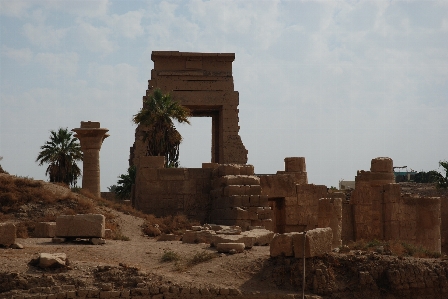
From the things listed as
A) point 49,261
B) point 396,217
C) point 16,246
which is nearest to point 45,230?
point 16,246

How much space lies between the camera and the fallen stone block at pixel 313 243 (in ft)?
52.7

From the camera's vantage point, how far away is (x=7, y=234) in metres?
17.3

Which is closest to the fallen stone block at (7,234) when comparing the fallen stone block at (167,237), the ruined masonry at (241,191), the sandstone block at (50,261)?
the sandstone block at (50,261)

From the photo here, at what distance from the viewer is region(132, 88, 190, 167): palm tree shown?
2680cm

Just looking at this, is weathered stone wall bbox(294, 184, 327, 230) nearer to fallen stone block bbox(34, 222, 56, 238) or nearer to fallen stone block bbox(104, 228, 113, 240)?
fallen stone block bbox(104, 228, 113, 240)

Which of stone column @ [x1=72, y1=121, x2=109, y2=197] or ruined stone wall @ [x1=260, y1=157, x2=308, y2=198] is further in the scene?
stone column @ [x1=72, y1=121, x2=109, y2=197]

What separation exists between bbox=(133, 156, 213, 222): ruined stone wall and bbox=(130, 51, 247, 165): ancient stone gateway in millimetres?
8460

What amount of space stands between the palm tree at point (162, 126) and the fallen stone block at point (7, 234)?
9.62m

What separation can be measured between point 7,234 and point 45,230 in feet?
9.02

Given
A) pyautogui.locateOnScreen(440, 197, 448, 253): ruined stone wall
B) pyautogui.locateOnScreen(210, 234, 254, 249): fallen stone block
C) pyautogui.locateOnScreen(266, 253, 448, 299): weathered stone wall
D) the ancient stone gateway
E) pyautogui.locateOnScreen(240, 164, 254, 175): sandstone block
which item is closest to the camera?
pyautogui.locateOnScreen(266, 253, 448, 299): weathered stone wall

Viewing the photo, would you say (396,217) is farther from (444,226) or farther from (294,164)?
(444,226)

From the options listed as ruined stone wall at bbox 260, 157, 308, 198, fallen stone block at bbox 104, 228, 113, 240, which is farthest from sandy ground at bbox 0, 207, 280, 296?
ruined stone wall at bbox 260, 157, 308, 198

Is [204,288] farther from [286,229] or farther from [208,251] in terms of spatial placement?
[286,229]

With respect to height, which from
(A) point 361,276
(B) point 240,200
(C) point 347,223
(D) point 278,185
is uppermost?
(D) point 278,185
